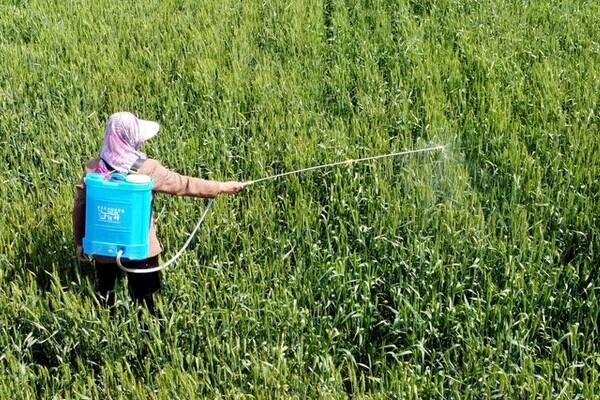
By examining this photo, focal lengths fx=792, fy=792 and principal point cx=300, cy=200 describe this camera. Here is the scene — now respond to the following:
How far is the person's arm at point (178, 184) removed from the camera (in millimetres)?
3057

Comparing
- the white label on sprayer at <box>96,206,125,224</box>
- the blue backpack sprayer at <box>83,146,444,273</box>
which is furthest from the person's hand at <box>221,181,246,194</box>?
the white label on sprayer at <box>96,206,125,224</box>

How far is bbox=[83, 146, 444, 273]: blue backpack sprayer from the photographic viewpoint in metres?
2.86

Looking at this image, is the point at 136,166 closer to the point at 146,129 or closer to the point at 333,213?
the point at 146,129

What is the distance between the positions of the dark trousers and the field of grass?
6 cm

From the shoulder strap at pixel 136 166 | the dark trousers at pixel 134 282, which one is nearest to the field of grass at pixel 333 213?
the dark trousers at pixel 134 282

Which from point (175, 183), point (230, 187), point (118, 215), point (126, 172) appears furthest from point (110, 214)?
point (230, 187)

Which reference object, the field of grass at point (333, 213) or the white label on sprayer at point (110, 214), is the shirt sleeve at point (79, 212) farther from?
the field of grass at point (333, 213)

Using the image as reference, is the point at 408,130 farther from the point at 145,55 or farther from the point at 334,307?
the point at 145,55

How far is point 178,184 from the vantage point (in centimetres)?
311

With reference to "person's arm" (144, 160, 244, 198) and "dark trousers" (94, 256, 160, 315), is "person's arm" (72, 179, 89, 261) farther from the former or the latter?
"person's arm" (144, 160, 244, 198)

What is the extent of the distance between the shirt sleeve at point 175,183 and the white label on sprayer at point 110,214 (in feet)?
0.70

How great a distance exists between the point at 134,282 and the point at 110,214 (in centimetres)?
40

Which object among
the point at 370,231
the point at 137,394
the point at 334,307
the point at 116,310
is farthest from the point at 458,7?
the point at 137,394

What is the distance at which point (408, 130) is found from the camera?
4.33 m
